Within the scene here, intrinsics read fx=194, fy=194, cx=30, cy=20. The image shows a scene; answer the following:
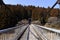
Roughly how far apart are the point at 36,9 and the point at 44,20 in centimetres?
9499

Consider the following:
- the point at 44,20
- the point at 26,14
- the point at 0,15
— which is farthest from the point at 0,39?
the point at 26,14

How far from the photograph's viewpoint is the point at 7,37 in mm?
11023

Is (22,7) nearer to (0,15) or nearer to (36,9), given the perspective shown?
(36,9)

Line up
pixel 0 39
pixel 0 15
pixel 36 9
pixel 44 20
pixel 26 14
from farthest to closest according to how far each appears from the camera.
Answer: pixel 36 9 < pixel 26 14 < pixel 44 20 < pixel 0 15 < pixel 0 39

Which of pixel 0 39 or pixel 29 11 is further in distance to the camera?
pixel 29 11

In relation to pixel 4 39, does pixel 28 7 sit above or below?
below

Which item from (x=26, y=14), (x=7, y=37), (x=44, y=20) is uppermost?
(x=7, y=37)

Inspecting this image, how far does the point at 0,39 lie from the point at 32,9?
159 meters

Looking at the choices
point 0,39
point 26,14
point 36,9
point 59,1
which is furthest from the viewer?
point 36,9

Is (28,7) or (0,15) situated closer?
(0,15)

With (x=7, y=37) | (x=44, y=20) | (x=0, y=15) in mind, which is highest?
(x=7, y=37)

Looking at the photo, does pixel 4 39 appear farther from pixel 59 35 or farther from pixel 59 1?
pixel 59 1

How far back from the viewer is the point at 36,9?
163 m

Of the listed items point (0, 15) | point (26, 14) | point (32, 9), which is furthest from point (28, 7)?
point (0, 15)
